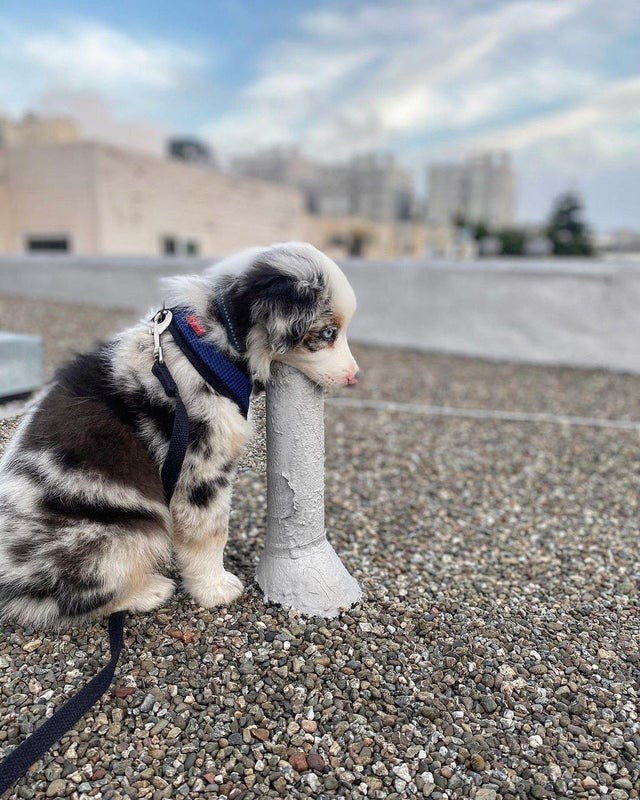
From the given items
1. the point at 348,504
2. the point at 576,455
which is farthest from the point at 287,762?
the point at 576,455

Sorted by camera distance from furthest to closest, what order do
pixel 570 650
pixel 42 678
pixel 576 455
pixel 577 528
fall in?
1. pixel 576 455
2. pixel 577 528
3. pixel 570 650
4. pixel 42 678

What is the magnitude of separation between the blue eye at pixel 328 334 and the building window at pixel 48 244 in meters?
23.1

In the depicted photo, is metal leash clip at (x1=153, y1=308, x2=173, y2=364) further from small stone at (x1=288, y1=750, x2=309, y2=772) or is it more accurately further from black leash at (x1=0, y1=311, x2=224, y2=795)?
small stone at (x1=288, y1=750, x2=309, y2=772)

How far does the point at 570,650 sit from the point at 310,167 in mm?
89379

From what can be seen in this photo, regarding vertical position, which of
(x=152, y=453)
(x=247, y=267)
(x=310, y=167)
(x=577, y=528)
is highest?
(x=310, y=167)

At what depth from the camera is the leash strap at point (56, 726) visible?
6.44 ft

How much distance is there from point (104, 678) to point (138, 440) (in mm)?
925

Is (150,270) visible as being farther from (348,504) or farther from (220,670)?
(220,670)

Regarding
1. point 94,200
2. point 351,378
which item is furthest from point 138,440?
point 94,200

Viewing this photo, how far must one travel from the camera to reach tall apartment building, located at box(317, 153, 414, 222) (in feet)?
266

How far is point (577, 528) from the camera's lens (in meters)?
4.02

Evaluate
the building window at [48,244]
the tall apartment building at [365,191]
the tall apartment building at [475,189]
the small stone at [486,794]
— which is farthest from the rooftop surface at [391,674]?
the tall apartment building at [475,189]

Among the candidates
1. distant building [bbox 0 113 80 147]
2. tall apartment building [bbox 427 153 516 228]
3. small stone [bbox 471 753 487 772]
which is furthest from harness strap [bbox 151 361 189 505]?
tall apartment building [bbox 427 153 516 228]

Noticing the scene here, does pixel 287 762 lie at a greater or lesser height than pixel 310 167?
lesser
